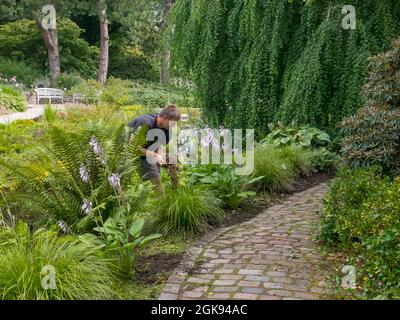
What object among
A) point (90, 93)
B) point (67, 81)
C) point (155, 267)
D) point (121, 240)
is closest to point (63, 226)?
point (121, 240)

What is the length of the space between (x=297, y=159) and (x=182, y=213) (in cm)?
311

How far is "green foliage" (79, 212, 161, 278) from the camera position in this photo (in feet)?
12.6

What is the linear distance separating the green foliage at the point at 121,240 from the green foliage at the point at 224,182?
178 cm

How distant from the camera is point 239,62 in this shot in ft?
31.1

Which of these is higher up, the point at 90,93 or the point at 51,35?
the point at 51,35

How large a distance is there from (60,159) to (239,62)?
18.2 ft

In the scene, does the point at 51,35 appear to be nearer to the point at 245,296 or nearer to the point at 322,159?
the point at 322,159

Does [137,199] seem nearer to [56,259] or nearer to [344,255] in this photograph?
Answer: [56,259]

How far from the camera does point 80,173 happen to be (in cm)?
443

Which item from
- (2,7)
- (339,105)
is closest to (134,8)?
(2,7)

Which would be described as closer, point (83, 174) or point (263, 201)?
point (83, 174)

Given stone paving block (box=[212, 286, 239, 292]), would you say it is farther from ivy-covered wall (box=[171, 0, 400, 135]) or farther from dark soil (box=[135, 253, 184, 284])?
ivy-covered wall (box=[171, 0, 400, 135])

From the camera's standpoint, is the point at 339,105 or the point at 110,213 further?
the point at 339,105
